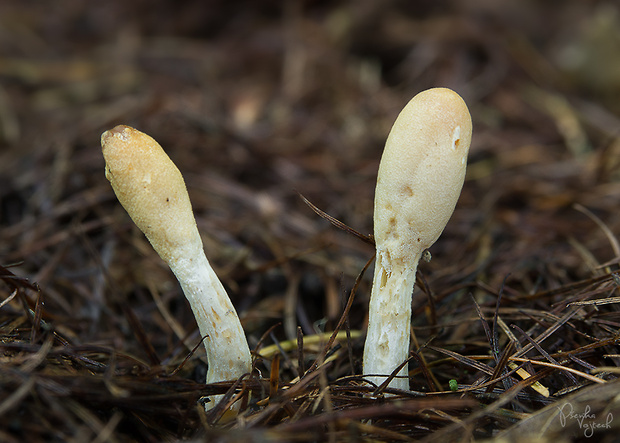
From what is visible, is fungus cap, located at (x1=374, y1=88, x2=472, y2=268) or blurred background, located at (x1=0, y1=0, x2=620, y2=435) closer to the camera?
fungus cap, located at (x1=374, y1=88, x2=472, y2=268)

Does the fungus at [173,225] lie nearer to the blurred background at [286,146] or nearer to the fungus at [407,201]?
the blurred background at [286,146]

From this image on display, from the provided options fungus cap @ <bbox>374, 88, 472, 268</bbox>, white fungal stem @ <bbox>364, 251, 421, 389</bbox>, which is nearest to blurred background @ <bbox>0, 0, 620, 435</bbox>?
white fungal stem @ <bbox>364, 251, 421, 389</bbox>

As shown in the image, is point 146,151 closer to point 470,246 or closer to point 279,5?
point 470,246

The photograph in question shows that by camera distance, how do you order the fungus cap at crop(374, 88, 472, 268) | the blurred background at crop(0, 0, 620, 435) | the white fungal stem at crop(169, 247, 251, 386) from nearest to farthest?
1. the fungus cap at crop(374, 88, 472, 268)
2. the white fungal stem at crop(169, 247, 251, 386)
3. the blurred background at crop(0, 0, 620, 435)

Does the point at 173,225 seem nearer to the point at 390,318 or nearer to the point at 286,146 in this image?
the point at 390,318

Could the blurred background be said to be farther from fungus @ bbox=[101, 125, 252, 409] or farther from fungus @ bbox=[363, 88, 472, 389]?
fungus @ bbox=[101, 125, 252, 409]

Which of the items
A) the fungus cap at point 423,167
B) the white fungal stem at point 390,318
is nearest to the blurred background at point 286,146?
the white fungal stem at point 390,318
